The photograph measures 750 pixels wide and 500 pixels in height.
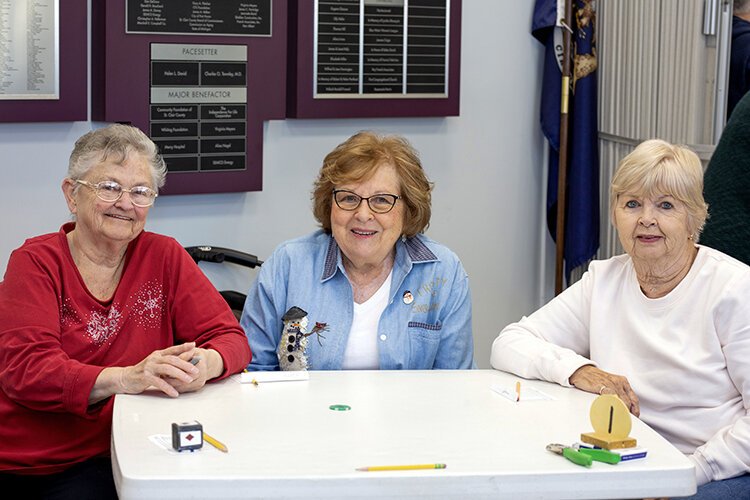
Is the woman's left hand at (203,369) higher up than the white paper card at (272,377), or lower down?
higher up

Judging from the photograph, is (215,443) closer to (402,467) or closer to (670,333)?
(402,467)

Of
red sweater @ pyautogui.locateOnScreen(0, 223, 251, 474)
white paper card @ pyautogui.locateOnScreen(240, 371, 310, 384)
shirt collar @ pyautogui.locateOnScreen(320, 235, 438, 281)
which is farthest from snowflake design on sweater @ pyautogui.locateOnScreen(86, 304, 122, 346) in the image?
shirt collar @ pyautogui.locateOnScreen(320, 235, 438, 281)

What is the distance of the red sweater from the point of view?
2.32 metres

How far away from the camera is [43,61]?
338 centimetres

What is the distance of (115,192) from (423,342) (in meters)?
0.82

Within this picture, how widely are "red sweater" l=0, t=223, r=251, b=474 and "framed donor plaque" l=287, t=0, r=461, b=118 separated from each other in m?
1.42

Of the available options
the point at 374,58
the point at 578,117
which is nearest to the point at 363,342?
the point at 374,58

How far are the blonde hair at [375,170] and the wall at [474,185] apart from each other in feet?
3.61

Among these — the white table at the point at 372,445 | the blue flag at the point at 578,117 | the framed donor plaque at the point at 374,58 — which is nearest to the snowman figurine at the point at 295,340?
the white table at the point at 372,445

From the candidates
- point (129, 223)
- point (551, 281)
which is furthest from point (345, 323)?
point (551, 281)

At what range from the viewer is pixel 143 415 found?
7.00 feet

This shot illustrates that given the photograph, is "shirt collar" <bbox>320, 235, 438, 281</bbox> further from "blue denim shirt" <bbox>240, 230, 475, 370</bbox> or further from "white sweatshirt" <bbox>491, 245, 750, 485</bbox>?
"white sweatshirt" <bbox>491, 245, 750, 485</bbox>

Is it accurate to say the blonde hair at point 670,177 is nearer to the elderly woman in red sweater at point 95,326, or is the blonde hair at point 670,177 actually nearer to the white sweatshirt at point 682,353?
the white sweatshirt at point 682,353

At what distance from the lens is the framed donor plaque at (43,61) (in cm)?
330
